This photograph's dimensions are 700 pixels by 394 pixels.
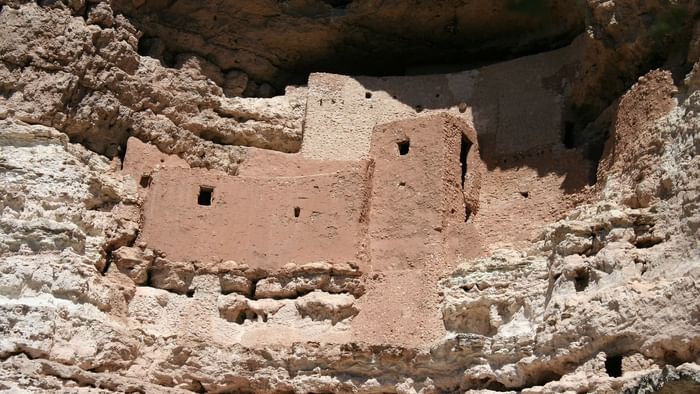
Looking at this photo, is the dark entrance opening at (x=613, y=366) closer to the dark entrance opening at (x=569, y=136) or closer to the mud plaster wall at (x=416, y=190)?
the mud plaster wall at (x=416, y=190)

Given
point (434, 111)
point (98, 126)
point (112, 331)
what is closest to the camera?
point (112, 331)

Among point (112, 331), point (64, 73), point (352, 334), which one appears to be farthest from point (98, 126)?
point (352, 334)

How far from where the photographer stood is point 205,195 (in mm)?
19891

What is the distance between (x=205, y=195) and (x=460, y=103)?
15.4 feet

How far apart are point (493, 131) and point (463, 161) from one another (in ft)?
2.77

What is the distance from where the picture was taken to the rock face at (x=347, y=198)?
16.4 m

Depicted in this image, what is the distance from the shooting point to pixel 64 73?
65.5ft

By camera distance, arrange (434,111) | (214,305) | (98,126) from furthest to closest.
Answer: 1. (434,111)
2. (98,126)
3. (214,305)

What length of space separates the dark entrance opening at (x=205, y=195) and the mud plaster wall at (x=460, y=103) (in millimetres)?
2030

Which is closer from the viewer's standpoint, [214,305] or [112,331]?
[112,331]

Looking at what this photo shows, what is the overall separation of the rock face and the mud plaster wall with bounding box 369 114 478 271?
37mm

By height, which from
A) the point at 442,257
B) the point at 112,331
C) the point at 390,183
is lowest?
the point at 112,331

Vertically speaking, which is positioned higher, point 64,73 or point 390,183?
point 64,73

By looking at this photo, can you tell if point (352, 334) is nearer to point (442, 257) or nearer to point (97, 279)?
point (442, 257)
